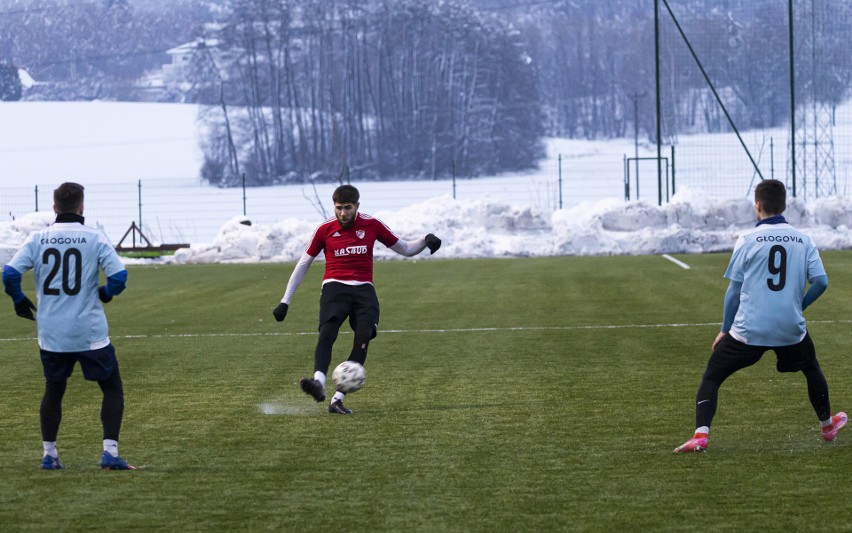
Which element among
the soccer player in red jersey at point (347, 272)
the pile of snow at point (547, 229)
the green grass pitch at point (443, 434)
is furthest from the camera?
the pile of snow at point (547, 229)

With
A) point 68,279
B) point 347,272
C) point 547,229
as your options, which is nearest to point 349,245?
point 347,272

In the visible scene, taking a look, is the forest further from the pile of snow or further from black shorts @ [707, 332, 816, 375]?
black shorts @ [707, 332, 816, 375]

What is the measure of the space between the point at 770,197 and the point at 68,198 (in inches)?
159

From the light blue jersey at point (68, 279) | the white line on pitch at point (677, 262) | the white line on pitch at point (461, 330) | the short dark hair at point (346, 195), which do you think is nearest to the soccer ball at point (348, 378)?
the short dark hair at point (346, 195)

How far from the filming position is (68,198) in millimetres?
7730

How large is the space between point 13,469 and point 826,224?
33492 mm

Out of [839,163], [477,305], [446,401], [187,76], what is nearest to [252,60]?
[187,76]

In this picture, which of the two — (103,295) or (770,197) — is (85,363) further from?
(770,197)

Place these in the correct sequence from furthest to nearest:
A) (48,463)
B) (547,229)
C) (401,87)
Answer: (401,87) < (547,229) < (48,463)

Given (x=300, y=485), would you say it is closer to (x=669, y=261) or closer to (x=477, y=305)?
(x=477, y=305)

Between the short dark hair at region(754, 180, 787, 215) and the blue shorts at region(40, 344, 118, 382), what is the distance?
386cm

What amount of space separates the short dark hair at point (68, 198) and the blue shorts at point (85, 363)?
32.2 inches

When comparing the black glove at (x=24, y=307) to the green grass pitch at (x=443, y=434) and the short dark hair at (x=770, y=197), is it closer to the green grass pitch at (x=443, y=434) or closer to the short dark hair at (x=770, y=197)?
the green grass pitch at (x=443, y=434)

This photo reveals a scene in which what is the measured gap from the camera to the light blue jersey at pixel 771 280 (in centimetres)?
794
